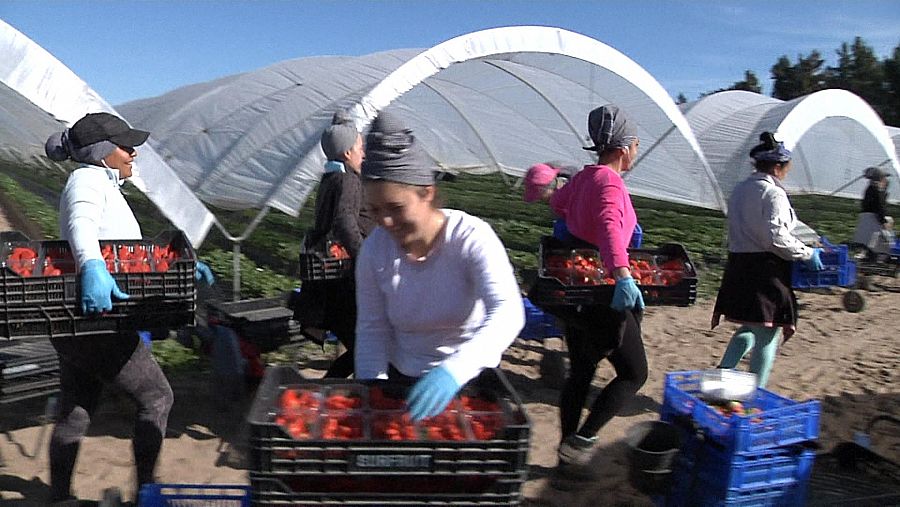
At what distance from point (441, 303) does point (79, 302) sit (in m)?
1.59

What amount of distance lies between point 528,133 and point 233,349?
31.7 feet

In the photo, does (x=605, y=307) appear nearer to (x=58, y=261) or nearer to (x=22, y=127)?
(x=58, y=261)

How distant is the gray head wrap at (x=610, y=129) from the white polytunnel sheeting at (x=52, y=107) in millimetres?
3497

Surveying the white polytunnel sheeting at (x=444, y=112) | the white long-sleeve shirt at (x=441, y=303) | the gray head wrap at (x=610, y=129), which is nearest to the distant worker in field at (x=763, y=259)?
the gray head wrap at (x=610, y=129)

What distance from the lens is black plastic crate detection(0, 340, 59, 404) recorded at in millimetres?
4496

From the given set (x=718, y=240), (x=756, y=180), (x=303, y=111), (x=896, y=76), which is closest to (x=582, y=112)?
(x=718, y=240)

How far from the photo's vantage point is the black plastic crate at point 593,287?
3943 mm

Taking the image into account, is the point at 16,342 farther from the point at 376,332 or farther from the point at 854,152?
the point at 854,152

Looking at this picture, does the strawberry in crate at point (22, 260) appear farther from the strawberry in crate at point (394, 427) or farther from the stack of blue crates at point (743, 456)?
the stack of blue crates at point (743, 456)

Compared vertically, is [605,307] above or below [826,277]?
above

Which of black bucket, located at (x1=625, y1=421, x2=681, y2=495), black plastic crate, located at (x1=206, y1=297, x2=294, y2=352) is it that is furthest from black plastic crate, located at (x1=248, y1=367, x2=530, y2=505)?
black plastic crate, located at (x1=206, y1=297, x2=294, y2=352)

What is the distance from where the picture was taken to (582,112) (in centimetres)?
1283

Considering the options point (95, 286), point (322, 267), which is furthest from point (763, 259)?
point (95, 286)

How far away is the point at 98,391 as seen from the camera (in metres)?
3.50
